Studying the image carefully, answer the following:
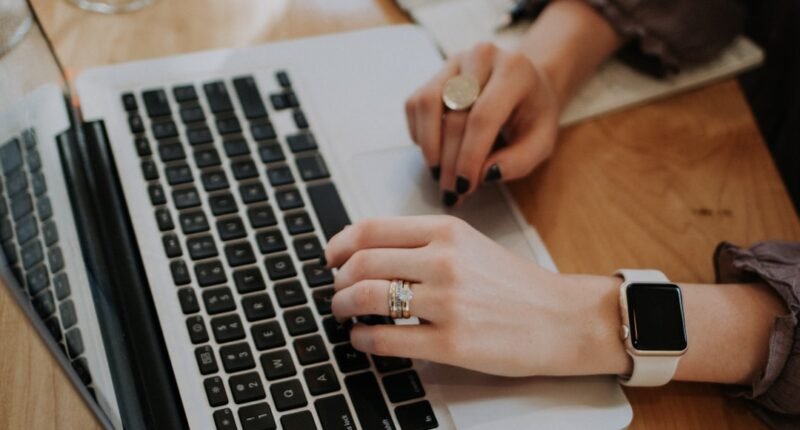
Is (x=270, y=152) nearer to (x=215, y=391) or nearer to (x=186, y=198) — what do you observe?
(x=186, y=198)

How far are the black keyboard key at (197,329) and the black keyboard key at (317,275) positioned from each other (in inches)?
3.4

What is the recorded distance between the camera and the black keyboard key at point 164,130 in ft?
2.34

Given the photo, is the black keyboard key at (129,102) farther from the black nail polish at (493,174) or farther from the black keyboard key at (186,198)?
the black nail polish at (493,174)

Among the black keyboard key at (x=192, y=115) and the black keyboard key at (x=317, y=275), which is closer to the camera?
the black keyboard key at (x=317, y=275)

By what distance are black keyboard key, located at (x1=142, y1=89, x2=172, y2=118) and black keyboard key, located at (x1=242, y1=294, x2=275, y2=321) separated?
220mm

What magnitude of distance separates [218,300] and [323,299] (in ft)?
0.26

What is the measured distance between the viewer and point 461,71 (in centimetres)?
74

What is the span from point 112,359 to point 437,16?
1.71 feet

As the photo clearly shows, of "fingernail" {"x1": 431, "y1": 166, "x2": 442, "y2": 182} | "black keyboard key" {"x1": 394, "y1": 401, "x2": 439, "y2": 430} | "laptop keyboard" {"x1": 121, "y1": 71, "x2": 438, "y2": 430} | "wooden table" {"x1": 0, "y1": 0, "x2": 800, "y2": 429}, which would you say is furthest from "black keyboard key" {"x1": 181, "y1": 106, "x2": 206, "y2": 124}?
"black keyboard key" {"x1": 394, "y1": 401, "x2": 439, "y2": 430}

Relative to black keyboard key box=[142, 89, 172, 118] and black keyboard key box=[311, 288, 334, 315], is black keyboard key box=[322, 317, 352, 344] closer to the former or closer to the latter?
black keyboard key box=[311, 288, 334, 315]

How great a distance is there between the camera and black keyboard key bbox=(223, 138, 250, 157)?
712 mm

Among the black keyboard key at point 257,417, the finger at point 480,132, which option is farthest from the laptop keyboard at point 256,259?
the finger at point 480,132

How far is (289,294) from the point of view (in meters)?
0.62

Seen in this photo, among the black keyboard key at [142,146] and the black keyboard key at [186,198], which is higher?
the black keyboard key at [142,146]
